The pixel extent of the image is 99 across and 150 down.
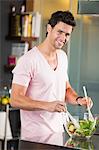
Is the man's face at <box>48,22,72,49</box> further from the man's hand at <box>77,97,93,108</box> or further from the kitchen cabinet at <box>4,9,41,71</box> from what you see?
the kitchen cabinet at <box>4,9,41,71</box>

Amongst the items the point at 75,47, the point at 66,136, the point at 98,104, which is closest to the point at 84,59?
the point at 75,47

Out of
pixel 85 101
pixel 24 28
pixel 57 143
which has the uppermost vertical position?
pixel 24 28

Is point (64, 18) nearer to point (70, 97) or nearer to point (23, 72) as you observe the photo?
point (23, 72)

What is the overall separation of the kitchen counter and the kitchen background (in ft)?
7.18

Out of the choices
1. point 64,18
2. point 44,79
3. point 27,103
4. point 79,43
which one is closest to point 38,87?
point 44,79

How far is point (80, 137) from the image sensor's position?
1933mm

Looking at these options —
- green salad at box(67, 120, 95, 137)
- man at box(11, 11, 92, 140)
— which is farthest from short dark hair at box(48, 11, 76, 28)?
green salad at box(67, 120, 95, 137)

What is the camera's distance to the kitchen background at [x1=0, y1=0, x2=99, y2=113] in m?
4.29

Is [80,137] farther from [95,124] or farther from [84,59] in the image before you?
[84,59]

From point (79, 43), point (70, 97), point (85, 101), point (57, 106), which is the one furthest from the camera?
point (79, 43)

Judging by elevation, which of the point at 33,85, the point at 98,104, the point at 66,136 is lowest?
the point at 98,104

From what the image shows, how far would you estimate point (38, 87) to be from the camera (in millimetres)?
2213

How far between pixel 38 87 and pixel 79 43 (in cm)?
223

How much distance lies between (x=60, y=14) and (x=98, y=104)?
210cm
